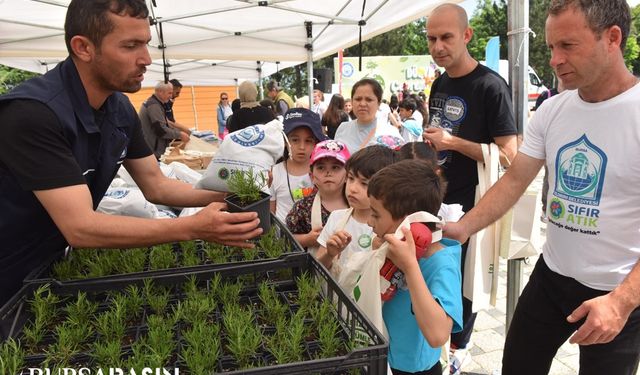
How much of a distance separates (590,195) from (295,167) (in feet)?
5.96

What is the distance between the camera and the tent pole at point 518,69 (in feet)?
8.73

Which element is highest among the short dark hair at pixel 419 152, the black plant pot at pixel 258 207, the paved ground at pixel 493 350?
the short dark hair at pixel 419 152

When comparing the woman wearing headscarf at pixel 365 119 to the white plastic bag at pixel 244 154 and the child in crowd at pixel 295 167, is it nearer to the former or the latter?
the child in crowd at pixel 295 167

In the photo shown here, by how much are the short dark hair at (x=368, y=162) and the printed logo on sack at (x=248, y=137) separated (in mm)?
467

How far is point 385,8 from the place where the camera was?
5324 millimetres

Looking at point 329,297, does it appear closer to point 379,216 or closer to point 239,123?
point 379,216

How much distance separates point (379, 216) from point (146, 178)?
A: 114cm

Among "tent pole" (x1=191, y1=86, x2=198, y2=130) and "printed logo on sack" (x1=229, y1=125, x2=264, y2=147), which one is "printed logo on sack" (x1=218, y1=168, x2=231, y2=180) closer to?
"printed logo on sack" (x1=229, y1=125, x2=264, y2=147)

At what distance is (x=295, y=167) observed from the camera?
3.12m

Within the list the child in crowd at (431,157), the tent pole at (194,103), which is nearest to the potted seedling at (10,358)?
the child in crowd at (431,157)

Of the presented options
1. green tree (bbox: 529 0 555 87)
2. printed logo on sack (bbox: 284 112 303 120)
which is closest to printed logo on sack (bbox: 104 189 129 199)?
printed logo on sack (bbox: 284 112 303 120)

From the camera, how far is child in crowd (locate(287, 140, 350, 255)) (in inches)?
100

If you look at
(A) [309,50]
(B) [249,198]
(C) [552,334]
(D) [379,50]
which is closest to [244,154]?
(B) [249,198]

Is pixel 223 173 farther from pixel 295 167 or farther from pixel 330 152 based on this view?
pixel 295 167
